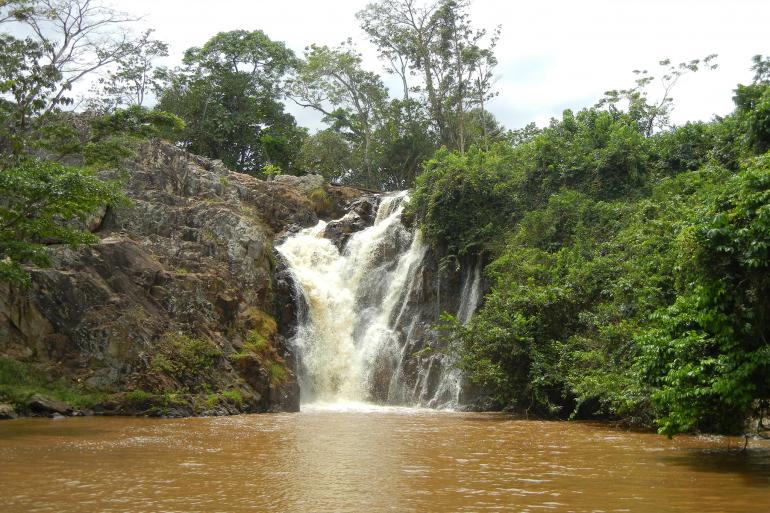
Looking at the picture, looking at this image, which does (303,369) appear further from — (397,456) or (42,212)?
(397,456)

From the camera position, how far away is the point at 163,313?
21.2 meters

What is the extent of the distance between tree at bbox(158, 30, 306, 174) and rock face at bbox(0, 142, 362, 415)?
18.1 meters

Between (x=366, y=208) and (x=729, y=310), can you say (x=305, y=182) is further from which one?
(x=729, y=310)

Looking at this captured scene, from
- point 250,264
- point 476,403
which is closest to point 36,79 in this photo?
point 250,264

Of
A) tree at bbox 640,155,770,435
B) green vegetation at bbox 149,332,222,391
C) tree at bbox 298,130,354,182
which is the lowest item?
green vegetation at bbox 149,332,222,391

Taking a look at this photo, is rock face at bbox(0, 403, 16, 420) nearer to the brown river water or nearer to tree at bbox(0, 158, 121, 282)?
the brown river water

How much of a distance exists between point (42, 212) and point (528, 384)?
41.8 feet

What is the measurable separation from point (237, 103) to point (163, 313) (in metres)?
28.3

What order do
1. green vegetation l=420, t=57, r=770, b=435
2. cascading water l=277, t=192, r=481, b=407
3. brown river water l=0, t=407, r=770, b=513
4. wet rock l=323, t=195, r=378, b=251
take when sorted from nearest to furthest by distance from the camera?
brown river water l=0, t=407, r=770, b=513 < green vegetation l=420, t=57, r=770, b=435 < cascading water l=277, t=192, r=481, b=407 < wet rock l=323, t=195, r=378, b=251

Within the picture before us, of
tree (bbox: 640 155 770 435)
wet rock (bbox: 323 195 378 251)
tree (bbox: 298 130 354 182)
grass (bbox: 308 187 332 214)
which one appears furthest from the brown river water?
tree (bbox: 298 130 354 182)

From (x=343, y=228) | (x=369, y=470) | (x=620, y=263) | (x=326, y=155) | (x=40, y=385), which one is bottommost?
(x=369, y=470)

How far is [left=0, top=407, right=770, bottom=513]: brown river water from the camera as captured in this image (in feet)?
23.2

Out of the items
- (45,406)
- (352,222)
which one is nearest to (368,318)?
(352,222)

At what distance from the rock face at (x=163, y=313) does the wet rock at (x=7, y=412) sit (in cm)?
72
